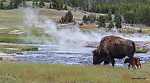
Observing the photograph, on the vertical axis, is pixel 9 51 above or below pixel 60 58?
below

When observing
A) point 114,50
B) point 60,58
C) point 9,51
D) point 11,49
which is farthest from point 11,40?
point 114,50

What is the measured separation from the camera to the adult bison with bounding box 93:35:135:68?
17844mm

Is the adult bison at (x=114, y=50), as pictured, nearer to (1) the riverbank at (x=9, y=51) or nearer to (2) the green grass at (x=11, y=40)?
(1) the riverbank at (x=9, y=51)

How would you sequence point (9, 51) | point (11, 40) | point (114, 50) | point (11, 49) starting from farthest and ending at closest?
point (11, 40), point (11, 49), point (9, 51), point (114, 50)

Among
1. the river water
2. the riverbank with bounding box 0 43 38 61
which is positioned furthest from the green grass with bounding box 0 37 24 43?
the river water

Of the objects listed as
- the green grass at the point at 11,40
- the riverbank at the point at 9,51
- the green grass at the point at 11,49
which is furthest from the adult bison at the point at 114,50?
the green grass at the point at 11,40

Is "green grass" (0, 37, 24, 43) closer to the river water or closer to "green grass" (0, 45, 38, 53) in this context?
"green grass" (0, 45, 38, 53)

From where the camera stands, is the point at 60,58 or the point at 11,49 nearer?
the point at 60,58

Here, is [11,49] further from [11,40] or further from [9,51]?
[11,40]

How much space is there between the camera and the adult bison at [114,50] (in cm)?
1784

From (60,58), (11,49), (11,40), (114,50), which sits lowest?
(11,40)

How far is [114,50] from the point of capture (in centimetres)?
1827

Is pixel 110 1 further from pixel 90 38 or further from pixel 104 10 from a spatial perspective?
pixel 90 38

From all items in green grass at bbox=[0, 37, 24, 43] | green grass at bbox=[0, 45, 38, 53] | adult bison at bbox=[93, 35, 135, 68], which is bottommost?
green grass at bbox=[0, 37, 24, 43]
